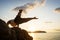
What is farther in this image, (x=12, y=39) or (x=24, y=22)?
(x=24, y=22)

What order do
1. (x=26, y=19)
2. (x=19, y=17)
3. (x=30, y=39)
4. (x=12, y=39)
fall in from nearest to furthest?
(x=12, y=39) → (x=30, y=39) → (x=26, y=19) → (x=19, y=17)

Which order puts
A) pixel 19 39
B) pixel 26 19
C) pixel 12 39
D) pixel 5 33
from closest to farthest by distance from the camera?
pixel 5 33 < pixel 12 39 < pixel 19 39 < pixel 26 19

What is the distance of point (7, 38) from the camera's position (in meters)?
7.85

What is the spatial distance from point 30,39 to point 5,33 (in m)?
5.84

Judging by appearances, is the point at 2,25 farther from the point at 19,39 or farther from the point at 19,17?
the point at 19,17

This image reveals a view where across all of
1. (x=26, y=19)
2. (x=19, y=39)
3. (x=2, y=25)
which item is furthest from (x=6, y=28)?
(x=26, y=19)

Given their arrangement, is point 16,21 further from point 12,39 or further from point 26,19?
point 12,39

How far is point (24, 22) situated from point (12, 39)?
7.88m

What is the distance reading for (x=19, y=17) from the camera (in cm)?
1736

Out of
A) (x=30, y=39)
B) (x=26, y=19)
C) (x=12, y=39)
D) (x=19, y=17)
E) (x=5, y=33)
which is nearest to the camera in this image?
(x=5, y=33)

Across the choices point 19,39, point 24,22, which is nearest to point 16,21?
point 24,22

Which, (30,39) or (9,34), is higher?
(30,39)

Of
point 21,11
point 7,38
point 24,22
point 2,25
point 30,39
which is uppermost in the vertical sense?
point 21,11

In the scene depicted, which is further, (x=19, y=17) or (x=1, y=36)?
(x=19, y=17)
